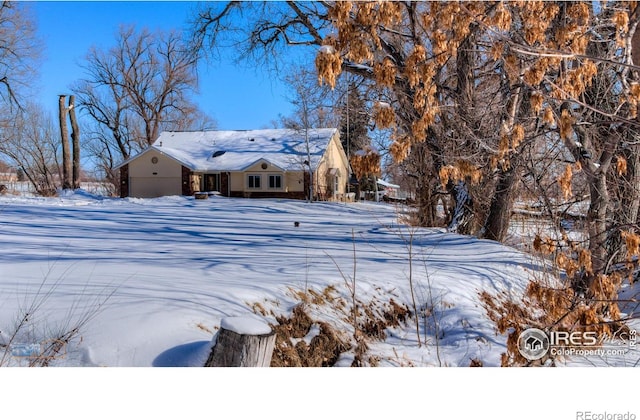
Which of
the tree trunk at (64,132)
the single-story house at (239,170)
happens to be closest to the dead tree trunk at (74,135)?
the tree trunk at (64,132)

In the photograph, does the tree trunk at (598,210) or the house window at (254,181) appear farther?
the house window at (254,181)

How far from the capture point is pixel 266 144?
3089 centimetres

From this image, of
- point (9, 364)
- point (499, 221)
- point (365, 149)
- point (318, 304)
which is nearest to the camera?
point (9, 364)

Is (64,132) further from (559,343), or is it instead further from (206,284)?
(559,343)

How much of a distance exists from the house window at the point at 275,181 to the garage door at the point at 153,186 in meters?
5.61

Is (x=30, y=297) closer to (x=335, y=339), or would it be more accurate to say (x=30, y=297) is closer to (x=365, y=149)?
(x=335, y=339)

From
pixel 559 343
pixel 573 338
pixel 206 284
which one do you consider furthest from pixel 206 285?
pixel 573 338

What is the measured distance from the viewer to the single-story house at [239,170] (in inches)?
1099

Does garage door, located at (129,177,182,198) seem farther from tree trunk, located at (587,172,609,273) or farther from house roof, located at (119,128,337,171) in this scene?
tree trunk, located at (587,172,609,273)

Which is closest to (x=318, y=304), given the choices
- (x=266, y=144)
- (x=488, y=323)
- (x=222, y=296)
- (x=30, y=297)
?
(x=222, y=296)

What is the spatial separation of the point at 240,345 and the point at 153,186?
27.6 metres

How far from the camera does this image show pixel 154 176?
28156 millimetres

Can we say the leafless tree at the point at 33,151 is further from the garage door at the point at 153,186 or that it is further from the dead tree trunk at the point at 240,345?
the dead tree trunk at the point at 240,345

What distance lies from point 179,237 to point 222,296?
4.65 m
